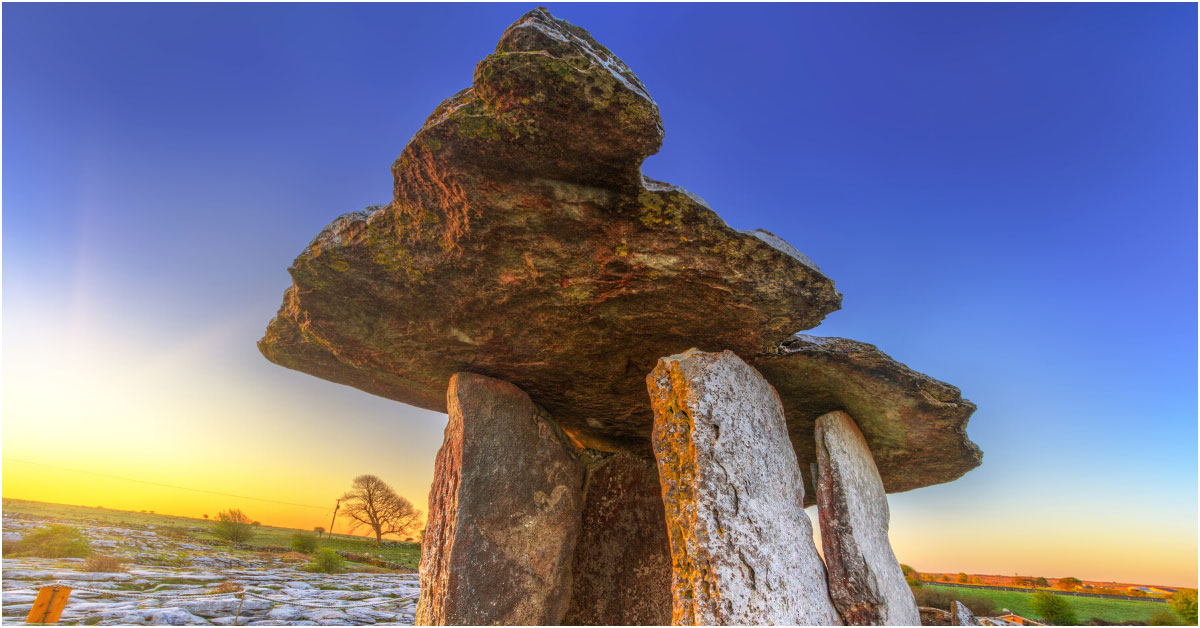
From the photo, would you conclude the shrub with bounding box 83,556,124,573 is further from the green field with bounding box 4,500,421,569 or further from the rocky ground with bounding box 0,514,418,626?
the green field with bounding box 4,500,421,569

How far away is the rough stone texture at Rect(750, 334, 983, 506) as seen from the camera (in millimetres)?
5434

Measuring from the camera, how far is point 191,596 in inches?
324

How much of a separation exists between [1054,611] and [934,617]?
13.0m

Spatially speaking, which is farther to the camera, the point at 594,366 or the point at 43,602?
the point at 594,366

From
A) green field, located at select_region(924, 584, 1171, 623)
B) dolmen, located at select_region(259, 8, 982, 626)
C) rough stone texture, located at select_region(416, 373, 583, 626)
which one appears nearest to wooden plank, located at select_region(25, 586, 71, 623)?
dolmen, located at select_region(259, 8, 982, 626)

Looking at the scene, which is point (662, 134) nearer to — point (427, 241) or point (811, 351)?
point (427, 241)

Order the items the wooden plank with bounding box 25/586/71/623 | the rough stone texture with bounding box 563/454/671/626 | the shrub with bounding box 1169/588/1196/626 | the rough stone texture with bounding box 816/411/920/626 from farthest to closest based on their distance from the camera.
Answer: the shrub with bounding box 1169/588/1196/626
the rough stone texture with bounding box 563/454/671/626
the rough stone texture with bounding box 816/411/920/626
the wooden plank with bounding box 25/586/71/623

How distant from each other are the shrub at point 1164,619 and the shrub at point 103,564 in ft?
96.0

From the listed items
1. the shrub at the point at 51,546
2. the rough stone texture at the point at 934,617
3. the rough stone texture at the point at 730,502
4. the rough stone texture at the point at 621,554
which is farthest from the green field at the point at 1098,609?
the shrub at the point at 51,546

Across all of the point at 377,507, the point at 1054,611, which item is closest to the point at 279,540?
the point at 377,507

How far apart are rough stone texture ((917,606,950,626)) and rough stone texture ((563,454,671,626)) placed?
3.92 metres

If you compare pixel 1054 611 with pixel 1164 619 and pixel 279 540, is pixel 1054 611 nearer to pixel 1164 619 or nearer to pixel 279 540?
pixel 1164 619

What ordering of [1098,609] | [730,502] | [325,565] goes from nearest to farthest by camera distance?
[730,502], [325,565], [1098,609]

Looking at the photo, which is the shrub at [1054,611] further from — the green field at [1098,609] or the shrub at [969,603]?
the shrub at [969,603]
